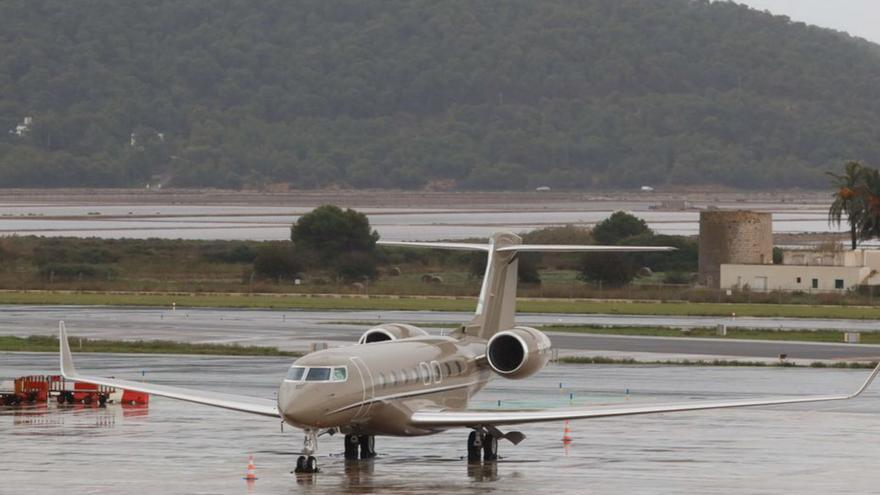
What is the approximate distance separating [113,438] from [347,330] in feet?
119

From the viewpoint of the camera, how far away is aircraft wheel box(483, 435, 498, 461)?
1372 inches

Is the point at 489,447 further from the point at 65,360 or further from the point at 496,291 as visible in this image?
the point at 65,360

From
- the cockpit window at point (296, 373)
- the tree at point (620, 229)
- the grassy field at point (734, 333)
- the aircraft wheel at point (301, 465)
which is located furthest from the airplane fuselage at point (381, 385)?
the tree at point (620, 229)

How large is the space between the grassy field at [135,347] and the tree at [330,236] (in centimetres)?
6120

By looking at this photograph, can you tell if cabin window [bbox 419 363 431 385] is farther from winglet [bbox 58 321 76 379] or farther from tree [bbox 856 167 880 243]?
tree [bbox 856 167 880 243]

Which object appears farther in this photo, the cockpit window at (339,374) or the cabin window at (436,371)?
the cabin window at (436,371)

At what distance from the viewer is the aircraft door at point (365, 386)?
32031 millimetres

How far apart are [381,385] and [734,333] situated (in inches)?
1758

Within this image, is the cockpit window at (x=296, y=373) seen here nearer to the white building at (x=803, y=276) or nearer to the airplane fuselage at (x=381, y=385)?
the airplane fuselage at (x=381, y=385)

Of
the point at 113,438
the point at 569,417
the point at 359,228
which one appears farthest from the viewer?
the point at 359,228

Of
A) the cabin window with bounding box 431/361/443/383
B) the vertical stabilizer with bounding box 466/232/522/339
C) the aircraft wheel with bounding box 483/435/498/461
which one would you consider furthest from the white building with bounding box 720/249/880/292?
the cabin window with bounding box 431/361/443/383

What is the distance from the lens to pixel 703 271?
119375mm

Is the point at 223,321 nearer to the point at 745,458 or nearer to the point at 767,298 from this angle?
the point at 767,298

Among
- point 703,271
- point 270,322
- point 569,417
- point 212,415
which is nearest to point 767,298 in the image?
point 703,271
